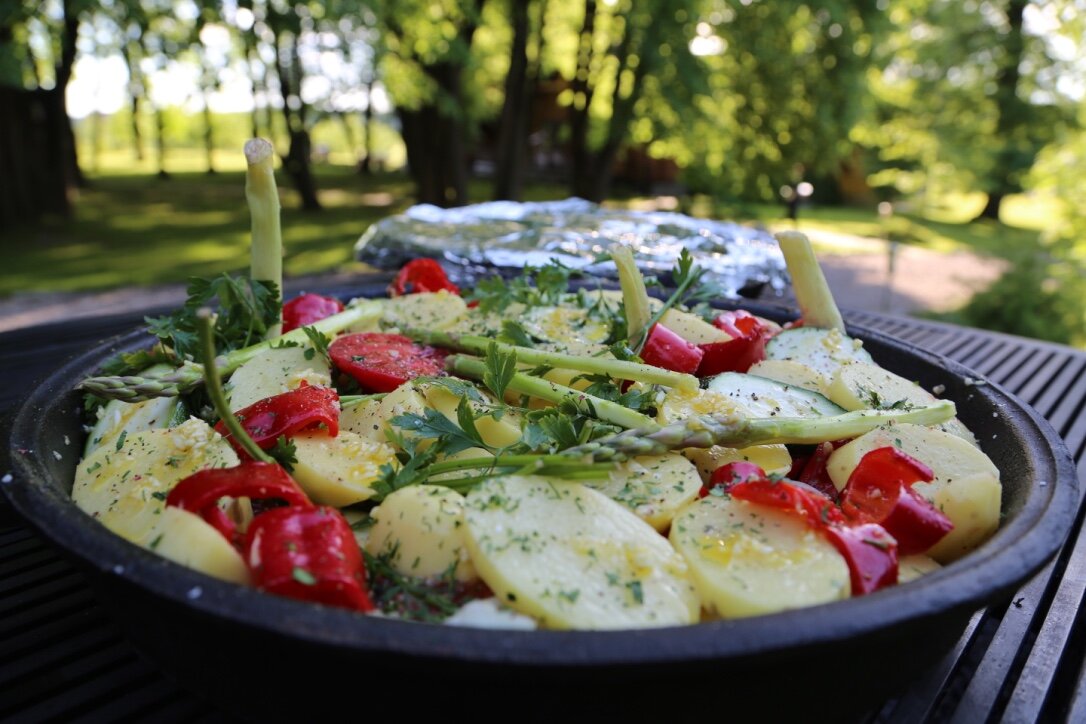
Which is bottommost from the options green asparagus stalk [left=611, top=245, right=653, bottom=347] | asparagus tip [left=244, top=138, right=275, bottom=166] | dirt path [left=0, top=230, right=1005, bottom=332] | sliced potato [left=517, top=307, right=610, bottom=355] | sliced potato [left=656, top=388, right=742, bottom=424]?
dirt path [left=0, top=230, right=1005, bottom=332]

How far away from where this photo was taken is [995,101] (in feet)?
73.1

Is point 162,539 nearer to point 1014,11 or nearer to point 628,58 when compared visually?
point 628,58

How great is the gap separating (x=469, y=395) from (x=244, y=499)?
0.54m

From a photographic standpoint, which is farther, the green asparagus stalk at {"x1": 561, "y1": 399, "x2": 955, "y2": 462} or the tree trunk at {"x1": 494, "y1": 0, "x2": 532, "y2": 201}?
the tree trunk at {"x1": 494, "y1": 0, "x2": 532, "y2": 201}

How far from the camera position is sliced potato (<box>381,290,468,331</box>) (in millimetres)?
2475

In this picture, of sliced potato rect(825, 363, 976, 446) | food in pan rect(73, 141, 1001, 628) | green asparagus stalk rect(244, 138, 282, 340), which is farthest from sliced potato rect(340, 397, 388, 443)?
sliced potato rect(825, 363, 976, 446)

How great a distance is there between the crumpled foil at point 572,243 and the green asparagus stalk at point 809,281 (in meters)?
0.91

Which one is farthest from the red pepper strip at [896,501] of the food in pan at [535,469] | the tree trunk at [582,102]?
the tree trunk at [582,102]

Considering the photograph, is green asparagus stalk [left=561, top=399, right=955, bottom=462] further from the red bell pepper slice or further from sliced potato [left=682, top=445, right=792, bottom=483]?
the red bell pepper slice

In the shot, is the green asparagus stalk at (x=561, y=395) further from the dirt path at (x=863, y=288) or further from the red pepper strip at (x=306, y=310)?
the dirt path at (x=863, y=288)

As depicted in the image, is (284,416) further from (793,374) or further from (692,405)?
(793,374)

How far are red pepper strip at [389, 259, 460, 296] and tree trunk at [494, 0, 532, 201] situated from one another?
950 centimetres

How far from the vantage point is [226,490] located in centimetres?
133

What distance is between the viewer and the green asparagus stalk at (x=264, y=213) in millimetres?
2088
